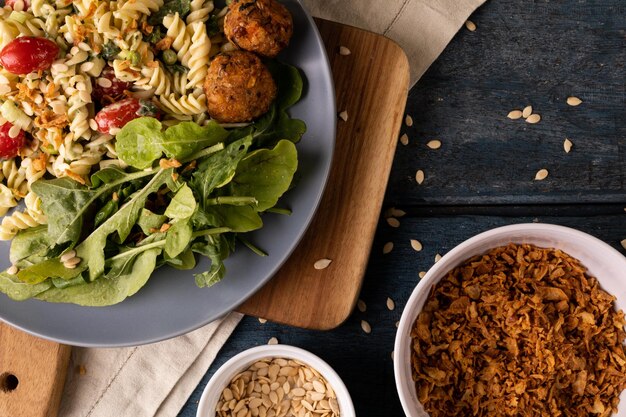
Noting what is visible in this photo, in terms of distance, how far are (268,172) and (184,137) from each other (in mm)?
271

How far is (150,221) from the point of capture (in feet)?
6.51

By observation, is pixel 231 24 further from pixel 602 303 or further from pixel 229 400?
pixel 602 303

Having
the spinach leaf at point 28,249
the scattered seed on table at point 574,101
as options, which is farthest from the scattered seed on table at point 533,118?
the spinach leaf at point 28,249

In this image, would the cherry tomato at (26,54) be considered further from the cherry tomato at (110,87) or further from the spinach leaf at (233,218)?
the spinach leaf at (233,218)

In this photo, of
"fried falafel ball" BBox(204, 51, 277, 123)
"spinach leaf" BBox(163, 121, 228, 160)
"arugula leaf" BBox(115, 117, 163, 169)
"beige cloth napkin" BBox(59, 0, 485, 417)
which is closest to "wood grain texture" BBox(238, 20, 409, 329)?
"beige cloth napkin" BBox(59, 0, 485, 417)

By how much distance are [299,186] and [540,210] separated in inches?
35.7

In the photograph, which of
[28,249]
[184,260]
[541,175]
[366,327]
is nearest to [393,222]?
[366,327]

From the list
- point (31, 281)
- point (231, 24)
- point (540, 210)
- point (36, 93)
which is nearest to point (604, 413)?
point (540, 210)

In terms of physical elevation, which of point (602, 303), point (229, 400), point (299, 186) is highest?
point (602, 303)

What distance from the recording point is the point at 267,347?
218 centimetres

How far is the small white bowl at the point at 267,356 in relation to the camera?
7.10 feet

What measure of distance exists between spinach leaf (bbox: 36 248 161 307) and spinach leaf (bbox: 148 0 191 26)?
733mm

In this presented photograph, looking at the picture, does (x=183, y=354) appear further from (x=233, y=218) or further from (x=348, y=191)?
(x=348, y=191)

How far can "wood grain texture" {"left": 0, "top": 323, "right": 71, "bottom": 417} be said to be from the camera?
2287mm
